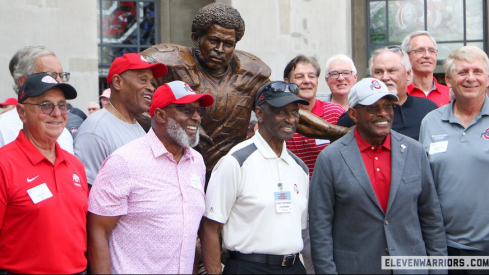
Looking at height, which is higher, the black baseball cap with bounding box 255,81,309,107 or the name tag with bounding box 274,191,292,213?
the black baseball cap with bounding box 255,81,309,107

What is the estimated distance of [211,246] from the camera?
3.29 meters

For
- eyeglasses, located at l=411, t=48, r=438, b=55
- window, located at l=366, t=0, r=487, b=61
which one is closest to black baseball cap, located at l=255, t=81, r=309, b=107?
eyeglasses, located at l=411, t=48, r=438, b=55

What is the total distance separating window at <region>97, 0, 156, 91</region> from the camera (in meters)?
11.7

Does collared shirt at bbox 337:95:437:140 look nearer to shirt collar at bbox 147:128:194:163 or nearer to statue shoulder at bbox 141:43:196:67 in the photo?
statue shoulder at bbox 141:43:196:67

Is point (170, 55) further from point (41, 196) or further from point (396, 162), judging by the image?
point (396, 162)

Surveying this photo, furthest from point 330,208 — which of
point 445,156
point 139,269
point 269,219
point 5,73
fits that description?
point 5,73

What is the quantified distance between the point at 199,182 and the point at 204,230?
0.84 feet

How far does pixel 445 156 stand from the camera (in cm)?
374

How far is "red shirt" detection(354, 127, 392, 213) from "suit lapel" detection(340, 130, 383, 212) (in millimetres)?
40

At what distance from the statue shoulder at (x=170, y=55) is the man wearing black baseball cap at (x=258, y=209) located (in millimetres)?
925

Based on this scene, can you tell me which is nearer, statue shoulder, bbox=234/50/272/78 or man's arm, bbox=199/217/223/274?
man's arm, bbox=199/217/223/274

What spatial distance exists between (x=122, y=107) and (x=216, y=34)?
0.79 meters

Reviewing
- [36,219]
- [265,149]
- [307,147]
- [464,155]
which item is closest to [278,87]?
[265,149]

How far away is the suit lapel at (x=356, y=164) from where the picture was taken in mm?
3365
